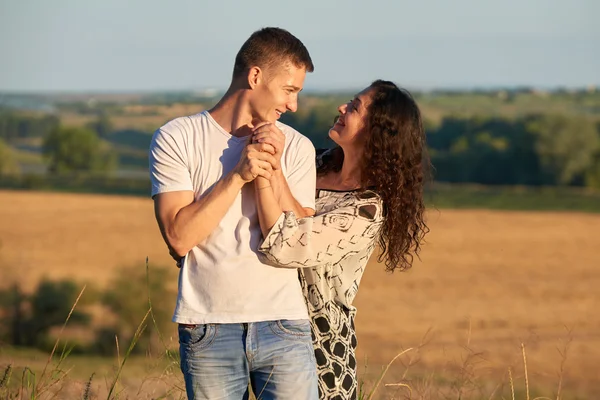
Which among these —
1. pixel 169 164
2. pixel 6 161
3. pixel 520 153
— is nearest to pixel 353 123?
pixel 169 164

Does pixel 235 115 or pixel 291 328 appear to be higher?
pixel 235 115

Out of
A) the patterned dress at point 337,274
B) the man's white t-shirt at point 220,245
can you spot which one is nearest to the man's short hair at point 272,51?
the man's white t-shirt at point 220,245

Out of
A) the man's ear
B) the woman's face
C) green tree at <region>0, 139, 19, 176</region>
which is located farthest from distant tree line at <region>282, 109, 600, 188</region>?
the man's ear

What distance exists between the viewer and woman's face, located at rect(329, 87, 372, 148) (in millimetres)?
4012

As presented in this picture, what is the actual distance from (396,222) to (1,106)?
9511 cm

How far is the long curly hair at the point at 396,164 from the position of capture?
153 inches

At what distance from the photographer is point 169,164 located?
3.32 metres

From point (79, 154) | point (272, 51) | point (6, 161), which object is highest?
point (272, 51)

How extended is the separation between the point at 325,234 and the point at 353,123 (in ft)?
2.09

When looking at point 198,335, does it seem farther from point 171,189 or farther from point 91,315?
point 91,315

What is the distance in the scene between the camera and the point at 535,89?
138 metres

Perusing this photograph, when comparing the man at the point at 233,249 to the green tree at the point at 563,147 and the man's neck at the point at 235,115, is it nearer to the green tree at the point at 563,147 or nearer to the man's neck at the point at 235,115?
the man's neck at the point at 235,115

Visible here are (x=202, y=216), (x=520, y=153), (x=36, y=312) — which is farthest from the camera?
(x=520, y=153)

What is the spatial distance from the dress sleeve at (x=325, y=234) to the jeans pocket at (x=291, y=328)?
0.19 meters
